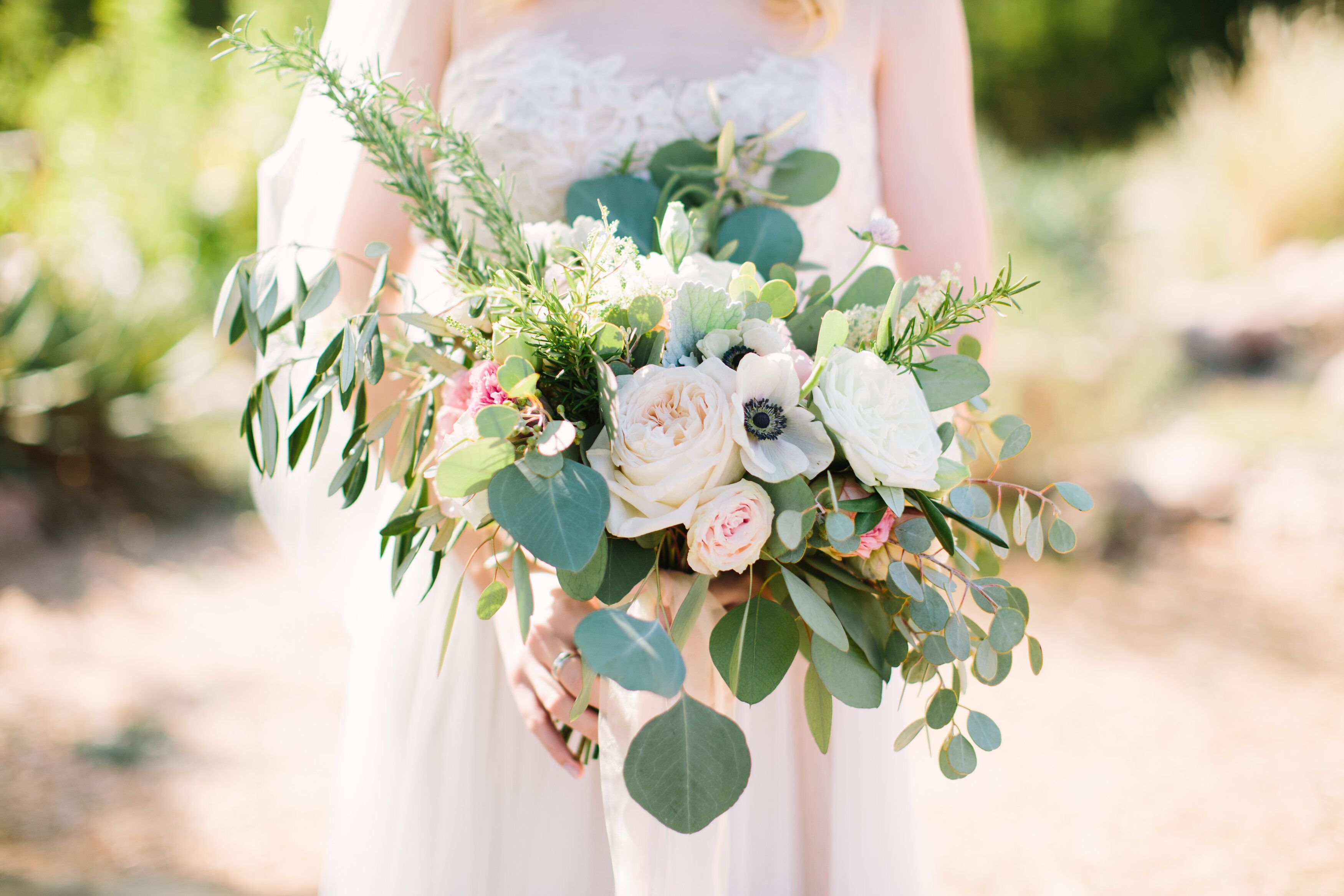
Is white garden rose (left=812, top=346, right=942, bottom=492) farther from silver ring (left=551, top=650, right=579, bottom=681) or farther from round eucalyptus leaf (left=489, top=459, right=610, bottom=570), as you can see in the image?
silver ring (left=551, top=650, right=579, bottom=681)

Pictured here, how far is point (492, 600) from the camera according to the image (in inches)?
33.3

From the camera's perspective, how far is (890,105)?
4.33 feet

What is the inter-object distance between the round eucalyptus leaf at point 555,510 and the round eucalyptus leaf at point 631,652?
0.05 m

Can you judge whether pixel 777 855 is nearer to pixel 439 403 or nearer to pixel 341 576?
pixel 439 403

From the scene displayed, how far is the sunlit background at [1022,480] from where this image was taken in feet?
9.27

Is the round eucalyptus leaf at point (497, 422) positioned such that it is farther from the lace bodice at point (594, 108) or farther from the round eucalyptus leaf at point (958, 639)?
the lace bodice at point (594, 108)

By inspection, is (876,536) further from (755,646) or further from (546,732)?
(546,732)

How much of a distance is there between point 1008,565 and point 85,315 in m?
4.94

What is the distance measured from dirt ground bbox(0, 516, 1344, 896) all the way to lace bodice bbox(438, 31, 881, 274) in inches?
79.7

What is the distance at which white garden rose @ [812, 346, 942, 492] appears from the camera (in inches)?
31.0

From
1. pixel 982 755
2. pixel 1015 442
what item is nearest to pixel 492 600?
pixel 1015 442

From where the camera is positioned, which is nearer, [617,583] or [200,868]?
[617,583]

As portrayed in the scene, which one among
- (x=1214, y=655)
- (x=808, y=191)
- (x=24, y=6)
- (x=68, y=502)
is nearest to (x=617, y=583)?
(x=808, y=191)

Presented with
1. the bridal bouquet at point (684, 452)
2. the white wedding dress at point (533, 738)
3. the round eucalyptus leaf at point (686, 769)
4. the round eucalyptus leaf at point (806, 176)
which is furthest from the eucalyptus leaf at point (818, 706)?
the round eucalyptus leaf at point (806, 176)
